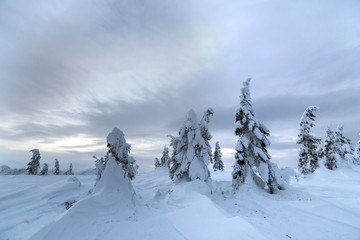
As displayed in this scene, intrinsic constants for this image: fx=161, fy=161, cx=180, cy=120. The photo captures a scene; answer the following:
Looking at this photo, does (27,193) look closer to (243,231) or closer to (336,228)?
(243,231)

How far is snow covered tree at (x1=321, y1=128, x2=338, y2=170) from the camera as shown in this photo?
85.5 ft

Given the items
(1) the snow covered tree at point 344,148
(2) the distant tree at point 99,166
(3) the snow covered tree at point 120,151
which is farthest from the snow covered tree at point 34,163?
(1) the snow covered tree at point 344,148

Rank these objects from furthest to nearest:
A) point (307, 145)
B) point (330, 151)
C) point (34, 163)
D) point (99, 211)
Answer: point (34, 163), point (330, 151), point (307, 145), point (99, 211)

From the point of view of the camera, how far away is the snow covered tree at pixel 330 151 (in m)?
26.1

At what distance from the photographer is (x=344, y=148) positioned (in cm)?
2759

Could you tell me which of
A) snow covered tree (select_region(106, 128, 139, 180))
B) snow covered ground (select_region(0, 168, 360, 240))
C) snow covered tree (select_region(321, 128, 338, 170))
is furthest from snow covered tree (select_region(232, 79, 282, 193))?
snow covered tree (select_region(321, 128, 338, 170))

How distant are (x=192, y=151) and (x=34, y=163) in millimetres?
43270

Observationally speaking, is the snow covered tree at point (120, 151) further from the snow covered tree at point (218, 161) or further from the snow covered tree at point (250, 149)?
the snow covered tree at point (218, 161)

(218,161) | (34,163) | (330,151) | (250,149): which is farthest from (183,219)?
(34,163)

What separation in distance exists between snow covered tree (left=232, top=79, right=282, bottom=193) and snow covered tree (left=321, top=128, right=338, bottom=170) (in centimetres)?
1861

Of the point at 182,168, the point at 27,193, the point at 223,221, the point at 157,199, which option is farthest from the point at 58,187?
the point at 223,221

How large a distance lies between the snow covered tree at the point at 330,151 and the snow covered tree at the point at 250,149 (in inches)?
733

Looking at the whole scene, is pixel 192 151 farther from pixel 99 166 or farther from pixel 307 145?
pixel 307 145

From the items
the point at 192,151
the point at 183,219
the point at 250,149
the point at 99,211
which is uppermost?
the point at 192,151
